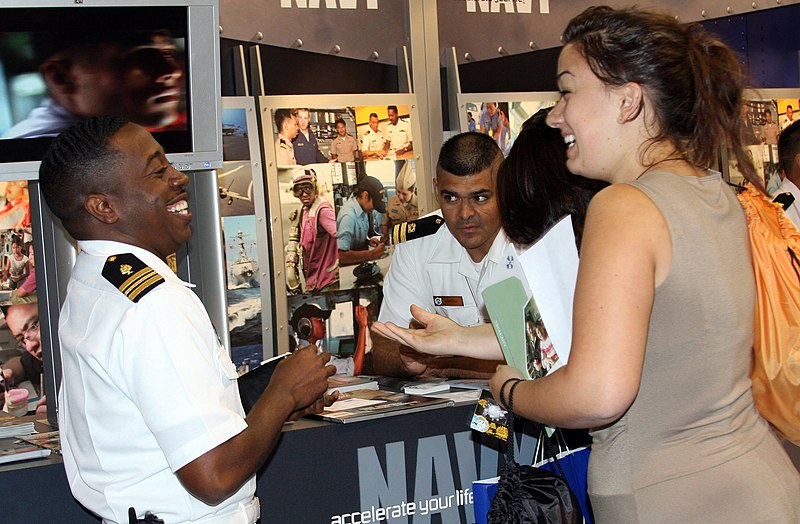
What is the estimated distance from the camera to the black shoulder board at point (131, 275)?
63.2 inches

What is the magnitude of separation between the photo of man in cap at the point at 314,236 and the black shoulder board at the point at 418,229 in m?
0.65

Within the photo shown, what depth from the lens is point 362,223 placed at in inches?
175

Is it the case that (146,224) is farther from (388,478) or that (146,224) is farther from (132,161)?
(388,478)

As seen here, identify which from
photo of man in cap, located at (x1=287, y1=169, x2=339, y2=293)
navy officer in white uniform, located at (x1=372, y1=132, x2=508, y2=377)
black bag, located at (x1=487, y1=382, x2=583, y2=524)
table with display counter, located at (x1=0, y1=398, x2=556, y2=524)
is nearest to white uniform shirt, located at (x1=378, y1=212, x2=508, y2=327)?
navy officer in white uniform, located at (x1=372, y1=132, x2=508, y2=377)

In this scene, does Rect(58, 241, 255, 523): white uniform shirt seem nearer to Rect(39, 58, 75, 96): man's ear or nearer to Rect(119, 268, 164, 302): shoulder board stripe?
Rect(119, 268, 164, 302): shoulder board stripe

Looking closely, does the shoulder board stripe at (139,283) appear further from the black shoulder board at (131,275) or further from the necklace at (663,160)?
the necklace at (663,160)

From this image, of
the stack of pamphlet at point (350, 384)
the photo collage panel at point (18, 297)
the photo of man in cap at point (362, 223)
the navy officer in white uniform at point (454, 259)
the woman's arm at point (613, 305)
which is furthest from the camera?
the photo of man in cap at point (362, 223)

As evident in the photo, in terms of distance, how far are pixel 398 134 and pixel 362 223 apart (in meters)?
0.49

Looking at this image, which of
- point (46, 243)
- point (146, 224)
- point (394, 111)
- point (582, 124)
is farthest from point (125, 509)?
point (394, 111)

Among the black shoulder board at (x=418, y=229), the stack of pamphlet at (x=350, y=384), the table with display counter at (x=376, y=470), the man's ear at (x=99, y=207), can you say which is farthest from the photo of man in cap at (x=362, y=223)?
the man's ear at (x=99, y=207)

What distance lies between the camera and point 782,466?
1457 mm

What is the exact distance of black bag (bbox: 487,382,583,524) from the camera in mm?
1640

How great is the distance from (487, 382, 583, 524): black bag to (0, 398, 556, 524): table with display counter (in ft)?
2.15

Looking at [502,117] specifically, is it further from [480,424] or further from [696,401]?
[696,401]
